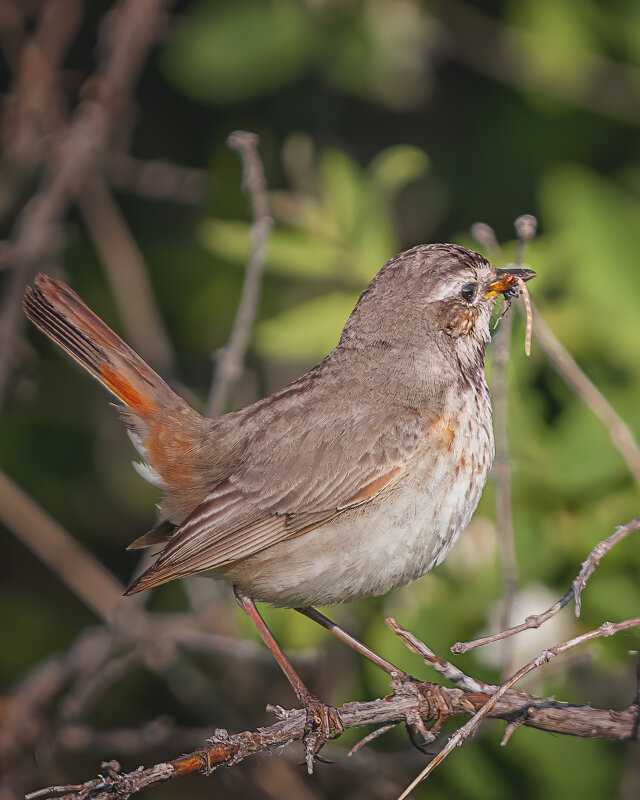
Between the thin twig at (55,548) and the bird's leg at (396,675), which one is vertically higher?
the thin twig at (55,548)

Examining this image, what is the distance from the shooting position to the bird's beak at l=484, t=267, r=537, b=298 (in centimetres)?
390

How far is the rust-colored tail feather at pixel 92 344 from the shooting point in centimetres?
419

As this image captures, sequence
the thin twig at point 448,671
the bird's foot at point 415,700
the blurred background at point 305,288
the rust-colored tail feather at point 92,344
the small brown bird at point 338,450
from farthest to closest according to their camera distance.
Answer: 1. the blurred background at point 305,288
2. the rust-colored tail feather at point 92,344
3. the small brown bird at point 338,450
4. the bird's foot at point 415,700
5. the thin twig at point 448,671

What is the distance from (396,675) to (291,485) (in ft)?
2.60

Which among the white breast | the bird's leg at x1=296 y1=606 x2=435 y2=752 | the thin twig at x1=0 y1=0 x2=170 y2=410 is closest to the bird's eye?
the white breast

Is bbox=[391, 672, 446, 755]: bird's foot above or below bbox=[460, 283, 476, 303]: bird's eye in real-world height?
below

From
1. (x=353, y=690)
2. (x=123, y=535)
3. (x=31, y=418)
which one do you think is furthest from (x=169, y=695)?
(x=353, y=690)

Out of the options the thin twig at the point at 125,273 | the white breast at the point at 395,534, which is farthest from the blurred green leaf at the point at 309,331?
the thin twig at the point at 125,273

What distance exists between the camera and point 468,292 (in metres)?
3.98

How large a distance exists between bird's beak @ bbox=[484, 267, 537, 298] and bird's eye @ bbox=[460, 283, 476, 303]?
51 millimetres

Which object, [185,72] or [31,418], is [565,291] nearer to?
[185,72]

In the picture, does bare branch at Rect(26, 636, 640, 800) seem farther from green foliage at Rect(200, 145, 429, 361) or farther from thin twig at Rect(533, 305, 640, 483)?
green foliage at Rect(200, 145, 429, 361)

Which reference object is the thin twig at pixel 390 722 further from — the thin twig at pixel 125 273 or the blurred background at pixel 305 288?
the thin twig at pixel 125 273

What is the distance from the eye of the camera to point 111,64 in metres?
6.09
